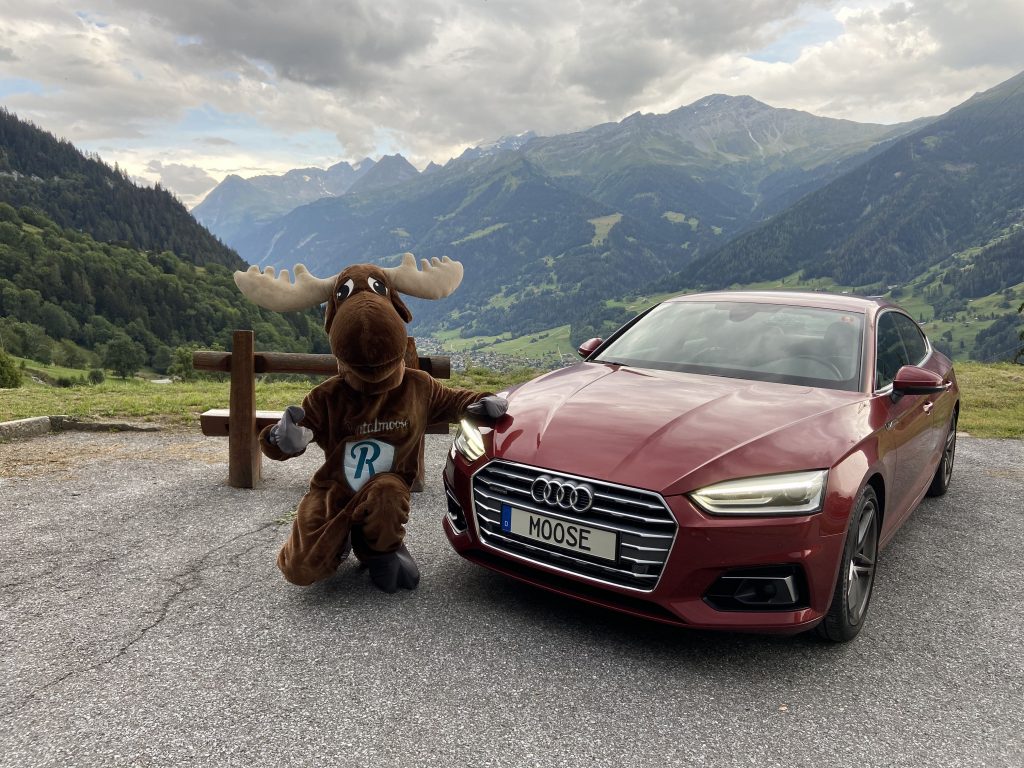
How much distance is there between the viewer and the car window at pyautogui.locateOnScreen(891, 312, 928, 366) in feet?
16.6

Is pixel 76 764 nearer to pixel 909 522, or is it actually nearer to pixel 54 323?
pixel 909 522

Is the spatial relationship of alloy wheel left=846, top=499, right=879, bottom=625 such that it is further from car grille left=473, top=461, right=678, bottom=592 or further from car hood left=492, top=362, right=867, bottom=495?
car grille left=473, top=461, right=678, bottom=592

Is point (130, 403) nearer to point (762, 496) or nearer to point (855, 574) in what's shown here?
point (762, 496)

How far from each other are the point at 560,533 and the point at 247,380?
3.51 metres

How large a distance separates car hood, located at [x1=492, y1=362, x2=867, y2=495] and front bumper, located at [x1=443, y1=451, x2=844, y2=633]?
0.21 meters

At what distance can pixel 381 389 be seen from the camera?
148 inches

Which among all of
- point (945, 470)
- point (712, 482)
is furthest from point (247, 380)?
point (945, 470)

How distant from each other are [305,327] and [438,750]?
96310 millimetres

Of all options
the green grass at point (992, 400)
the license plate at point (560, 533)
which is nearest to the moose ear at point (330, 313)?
the license plate at point (560, 533)

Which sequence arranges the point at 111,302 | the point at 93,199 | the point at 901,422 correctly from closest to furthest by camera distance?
1. the point at 901,422
2. the point at 111,302
3. the point at 93,199

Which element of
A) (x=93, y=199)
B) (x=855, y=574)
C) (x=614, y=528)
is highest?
(x=93, y=199)

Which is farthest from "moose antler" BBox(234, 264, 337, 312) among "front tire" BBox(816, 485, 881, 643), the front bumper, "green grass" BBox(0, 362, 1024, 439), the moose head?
"green grass" BBox(0, 362, 1024, 439)

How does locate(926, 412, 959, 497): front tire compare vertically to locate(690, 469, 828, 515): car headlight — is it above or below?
below

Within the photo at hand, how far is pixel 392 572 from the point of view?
3838 millimetres
